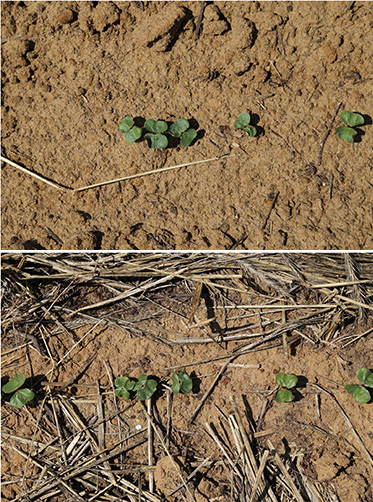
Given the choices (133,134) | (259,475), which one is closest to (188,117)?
(133,134)

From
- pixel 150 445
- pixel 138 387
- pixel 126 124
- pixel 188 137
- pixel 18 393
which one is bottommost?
pixel 150 445

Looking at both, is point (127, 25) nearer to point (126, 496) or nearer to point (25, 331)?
point (25, 331)

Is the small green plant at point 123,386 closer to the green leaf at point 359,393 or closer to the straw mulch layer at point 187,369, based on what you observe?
the straw mulch layer at point 187,369

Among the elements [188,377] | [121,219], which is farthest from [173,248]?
[188,377]

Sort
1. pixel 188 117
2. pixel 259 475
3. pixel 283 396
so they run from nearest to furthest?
pixel 259 475 → pixel 283 396 → pixel 188 117

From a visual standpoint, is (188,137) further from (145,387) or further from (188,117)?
(145,387)
